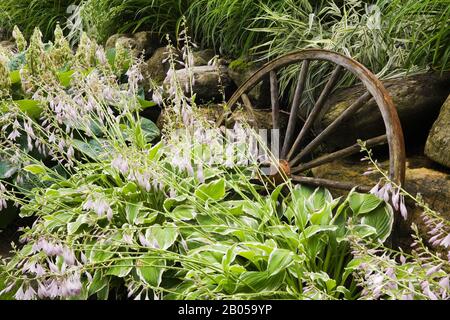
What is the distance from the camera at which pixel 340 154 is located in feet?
8.71

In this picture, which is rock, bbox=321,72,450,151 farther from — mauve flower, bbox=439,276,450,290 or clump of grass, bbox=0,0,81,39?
clump of grass, bbox=0,0,81,39

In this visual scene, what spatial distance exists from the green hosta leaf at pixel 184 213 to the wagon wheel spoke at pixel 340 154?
1.76 ft

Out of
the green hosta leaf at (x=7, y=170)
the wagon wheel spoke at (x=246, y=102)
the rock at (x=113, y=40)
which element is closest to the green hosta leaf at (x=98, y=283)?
the green hosta leaf at (x=7, y=170)

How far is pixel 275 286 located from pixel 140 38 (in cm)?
280

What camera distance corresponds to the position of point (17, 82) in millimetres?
3881

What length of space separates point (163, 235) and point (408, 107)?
122cm

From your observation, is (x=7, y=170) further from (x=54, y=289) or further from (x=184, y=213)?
(x=54, y=289)

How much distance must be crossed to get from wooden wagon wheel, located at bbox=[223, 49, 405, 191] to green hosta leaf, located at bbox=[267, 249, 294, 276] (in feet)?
1.54

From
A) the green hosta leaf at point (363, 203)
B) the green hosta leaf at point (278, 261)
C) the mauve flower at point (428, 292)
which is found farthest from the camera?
the green hosta leaf at point (363, 203)

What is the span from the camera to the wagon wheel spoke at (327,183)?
255 centimetres

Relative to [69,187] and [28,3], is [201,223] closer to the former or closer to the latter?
[69,187]

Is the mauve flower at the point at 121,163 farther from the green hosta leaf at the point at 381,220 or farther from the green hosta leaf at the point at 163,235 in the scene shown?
the green hosta leaf at the point at 381,220

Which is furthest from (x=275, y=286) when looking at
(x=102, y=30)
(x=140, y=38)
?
(x=102, y=30)

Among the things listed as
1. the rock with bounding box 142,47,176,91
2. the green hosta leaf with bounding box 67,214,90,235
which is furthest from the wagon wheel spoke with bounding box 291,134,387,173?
the rock with bounding box 142,47,176,91
